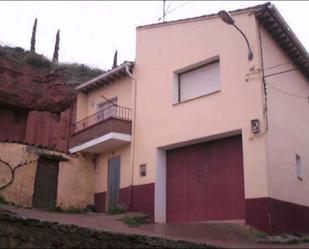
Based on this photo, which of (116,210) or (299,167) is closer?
(299,167)

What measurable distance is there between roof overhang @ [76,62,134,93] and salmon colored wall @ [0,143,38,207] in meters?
4.42

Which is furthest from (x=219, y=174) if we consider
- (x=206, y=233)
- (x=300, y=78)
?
(x=300, y=78)

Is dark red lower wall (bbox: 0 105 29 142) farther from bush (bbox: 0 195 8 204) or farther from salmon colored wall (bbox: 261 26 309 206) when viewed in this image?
salmon colored wall (bbox: 261 26 309 206)

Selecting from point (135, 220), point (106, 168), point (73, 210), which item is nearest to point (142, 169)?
point (135, 220)

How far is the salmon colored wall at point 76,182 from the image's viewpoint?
19.4 meters

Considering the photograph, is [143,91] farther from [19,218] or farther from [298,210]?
[19,218]

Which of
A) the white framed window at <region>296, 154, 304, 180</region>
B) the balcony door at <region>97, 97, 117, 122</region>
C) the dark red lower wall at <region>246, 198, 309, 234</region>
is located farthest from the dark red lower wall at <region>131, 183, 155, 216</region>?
the white framed window at <region>296, 154, 304, 180</region>

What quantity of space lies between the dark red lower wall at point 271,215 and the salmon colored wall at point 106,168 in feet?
18.2

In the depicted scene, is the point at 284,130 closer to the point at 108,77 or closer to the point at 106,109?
the point at 106,109

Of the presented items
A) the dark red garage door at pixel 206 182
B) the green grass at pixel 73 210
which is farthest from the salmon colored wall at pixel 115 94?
the green grass at pixel 73 210

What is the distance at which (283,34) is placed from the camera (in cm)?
1639

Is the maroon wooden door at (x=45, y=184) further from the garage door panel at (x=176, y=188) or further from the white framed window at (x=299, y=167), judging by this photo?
the white framed window at (x=299, y=167)

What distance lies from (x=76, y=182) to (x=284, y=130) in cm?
854

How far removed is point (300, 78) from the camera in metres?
18.4
